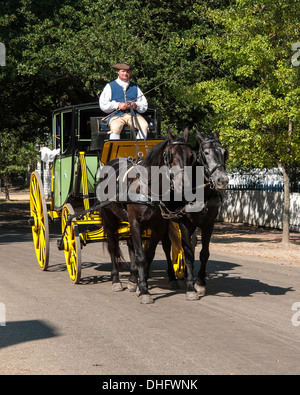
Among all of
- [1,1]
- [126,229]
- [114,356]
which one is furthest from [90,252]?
[1,1]

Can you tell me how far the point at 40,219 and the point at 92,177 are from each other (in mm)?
1541

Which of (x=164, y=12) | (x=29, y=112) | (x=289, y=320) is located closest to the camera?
(x=289, y=320)

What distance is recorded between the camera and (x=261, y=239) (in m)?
20.4

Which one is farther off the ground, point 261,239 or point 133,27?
point 133,27

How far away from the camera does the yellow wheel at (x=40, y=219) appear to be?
11.5 meters

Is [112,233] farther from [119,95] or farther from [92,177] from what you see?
[119,95]

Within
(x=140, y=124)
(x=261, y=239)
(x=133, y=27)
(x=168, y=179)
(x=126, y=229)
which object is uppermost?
(x=133, y=27)

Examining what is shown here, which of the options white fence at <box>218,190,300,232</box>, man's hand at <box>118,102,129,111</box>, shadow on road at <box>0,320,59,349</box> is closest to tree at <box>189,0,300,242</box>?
white fence at <box>218,190,300,232</box>

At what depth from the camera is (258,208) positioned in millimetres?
26344

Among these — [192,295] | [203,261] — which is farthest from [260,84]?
[192,295]

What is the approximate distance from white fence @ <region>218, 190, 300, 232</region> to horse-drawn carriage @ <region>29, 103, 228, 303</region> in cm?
1312

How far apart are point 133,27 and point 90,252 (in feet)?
26.3
